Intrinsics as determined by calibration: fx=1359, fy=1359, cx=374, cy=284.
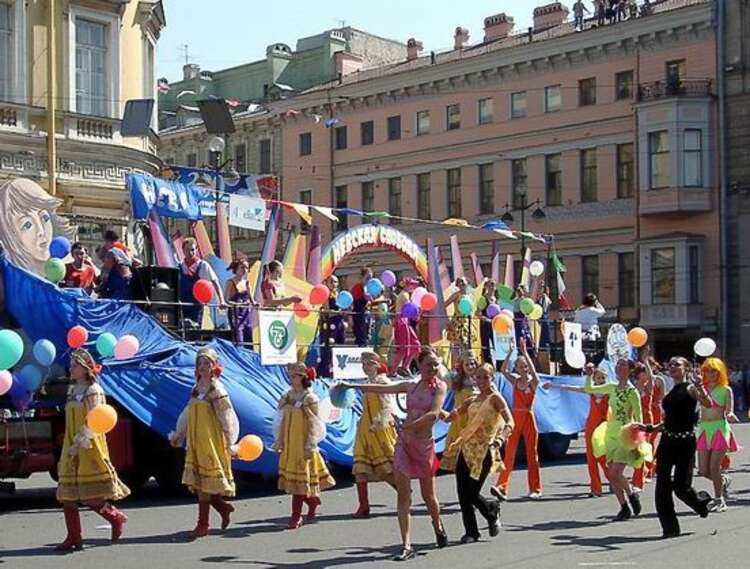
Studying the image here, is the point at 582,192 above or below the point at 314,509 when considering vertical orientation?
above

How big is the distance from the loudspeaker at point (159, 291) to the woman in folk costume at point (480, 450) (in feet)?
18.8

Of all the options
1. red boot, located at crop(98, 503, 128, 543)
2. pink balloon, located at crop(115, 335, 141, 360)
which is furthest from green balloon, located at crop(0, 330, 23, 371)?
pink balloon, located at crop(115, 335, 141, 360)

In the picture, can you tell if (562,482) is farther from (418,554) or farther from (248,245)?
(248,245)

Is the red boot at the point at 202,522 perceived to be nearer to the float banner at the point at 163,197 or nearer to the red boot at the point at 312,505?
the red boot at the point at 312,505

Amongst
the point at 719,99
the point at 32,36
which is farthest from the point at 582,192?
the point at 32,36

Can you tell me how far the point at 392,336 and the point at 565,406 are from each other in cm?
391

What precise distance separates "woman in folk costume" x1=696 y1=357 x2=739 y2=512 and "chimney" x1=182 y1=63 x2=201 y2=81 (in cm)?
5494

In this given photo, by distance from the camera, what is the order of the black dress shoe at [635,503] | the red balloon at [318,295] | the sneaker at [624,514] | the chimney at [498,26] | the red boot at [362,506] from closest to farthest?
the sneaker at [624,514] → the black dress shoe at [635,503] → the red boot at [362,506] → the red balloon at [318,295] → the chimney at [498,26]

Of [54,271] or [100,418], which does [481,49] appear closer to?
[54,271]

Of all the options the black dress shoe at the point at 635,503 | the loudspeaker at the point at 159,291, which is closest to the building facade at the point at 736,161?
the loudspeaker at the point at 159,291

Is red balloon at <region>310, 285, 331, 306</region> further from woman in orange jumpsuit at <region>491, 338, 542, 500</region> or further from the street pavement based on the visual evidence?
woman in orange jumpsuit at <region>491, 338, 542, 500</region>

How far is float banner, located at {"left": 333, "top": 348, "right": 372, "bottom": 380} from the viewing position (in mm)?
18594

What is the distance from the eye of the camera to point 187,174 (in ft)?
63.5

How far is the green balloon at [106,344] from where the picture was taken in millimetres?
15414
